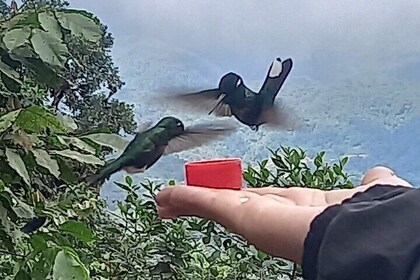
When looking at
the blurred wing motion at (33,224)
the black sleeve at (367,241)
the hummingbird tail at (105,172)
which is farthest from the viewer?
the hummingbird tail at (105,172)

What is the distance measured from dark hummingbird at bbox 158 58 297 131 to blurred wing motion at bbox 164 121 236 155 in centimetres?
2

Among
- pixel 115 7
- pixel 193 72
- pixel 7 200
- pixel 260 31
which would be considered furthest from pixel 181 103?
pixel 115 7

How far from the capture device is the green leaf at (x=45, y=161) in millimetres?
683

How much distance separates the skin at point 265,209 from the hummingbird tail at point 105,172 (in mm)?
331

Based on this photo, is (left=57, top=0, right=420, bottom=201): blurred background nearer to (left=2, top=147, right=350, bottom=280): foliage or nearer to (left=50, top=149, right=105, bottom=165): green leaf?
(left=2, top=147, right=350, bottom=280): foliage

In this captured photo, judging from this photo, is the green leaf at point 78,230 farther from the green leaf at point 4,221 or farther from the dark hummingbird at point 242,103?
the dark hummingbird at point 242,103

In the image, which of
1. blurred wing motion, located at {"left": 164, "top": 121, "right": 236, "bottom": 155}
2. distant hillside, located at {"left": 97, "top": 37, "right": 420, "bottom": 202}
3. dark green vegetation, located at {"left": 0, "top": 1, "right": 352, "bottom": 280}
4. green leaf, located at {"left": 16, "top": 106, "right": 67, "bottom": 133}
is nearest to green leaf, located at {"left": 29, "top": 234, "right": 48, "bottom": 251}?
dark green vegetation, located at {"left": 0, "top": 1, "right": 352, "bottom": 280}

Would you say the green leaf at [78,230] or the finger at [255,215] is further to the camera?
the green leaf at [78,230]

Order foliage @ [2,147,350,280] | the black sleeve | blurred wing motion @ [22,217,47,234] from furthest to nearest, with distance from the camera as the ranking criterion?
foliage @ [2,147,350,280]
blurred wing motion @ [22,217,47,234]
the black sleeve

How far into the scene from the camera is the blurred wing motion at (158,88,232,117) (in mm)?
835

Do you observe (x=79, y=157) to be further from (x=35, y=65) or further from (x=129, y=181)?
(x=129, y=181)

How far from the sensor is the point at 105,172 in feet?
3.14

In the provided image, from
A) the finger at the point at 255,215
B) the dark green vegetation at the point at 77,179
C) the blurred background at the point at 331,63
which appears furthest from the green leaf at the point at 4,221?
the blurred background at the point at 331,63

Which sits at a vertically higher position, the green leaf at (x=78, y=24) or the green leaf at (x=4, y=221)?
the green leaf at (x=78, y=24)
